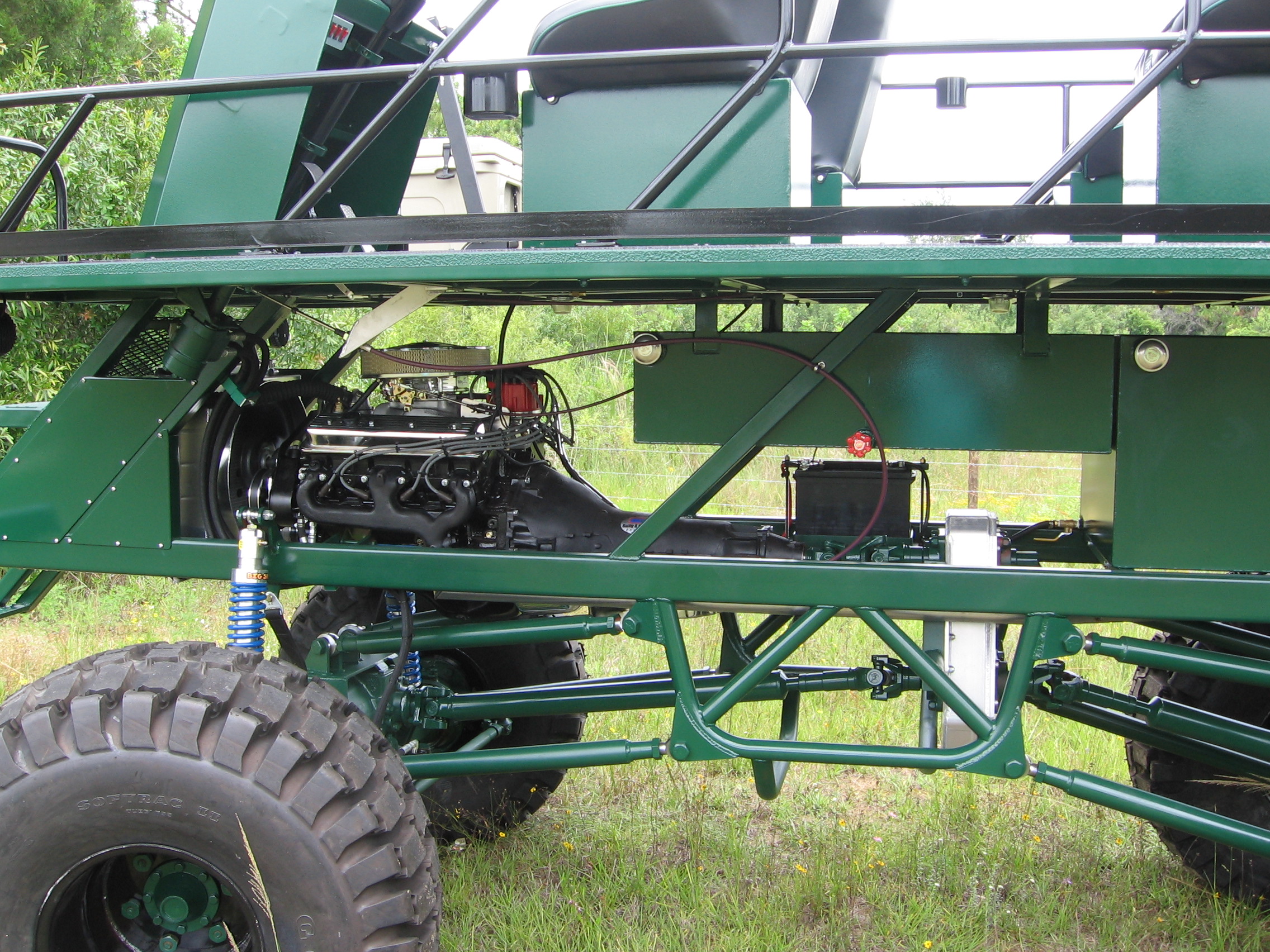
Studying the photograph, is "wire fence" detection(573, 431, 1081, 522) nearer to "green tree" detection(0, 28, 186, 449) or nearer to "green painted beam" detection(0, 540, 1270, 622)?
"green tree" detection(0, 28, 186, 449)

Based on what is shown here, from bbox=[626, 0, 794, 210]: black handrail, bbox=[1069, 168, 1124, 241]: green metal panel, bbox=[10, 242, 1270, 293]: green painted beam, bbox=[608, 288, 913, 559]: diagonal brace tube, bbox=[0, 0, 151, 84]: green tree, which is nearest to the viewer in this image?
bbox=[10, 242, 1270, 293]: green painted beam

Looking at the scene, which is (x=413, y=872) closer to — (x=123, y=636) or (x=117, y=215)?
(x=123, y=636)

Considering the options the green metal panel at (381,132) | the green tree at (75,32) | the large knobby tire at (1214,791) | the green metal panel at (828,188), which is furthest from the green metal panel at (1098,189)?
the green tree at (75,32)

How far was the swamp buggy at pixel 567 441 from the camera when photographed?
230 cm

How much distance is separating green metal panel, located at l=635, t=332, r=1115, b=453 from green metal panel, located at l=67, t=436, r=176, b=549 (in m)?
1.24

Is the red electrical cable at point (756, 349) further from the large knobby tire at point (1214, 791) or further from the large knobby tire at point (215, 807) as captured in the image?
the large knobby tire at point (1214, 791)

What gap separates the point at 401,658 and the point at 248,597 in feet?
1.39

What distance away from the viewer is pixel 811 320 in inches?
412

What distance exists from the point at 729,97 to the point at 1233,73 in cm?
106

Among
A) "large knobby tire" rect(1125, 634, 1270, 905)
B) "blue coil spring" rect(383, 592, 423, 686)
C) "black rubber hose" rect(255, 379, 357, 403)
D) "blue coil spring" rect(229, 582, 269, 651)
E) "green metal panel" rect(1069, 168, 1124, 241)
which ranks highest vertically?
"green metal panel" rect(1069, 168, 1124, 241)

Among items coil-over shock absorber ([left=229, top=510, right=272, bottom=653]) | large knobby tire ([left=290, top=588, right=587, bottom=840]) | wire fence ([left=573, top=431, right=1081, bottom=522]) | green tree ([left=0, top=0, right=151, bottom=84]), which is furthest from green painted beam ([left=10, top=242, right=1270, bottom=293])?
green tree ([left=0, top=0, right=151, bottom=84])

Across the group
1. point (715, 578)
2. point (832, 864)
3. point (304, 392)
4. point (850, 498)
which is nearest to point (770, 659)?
point (715, 578)

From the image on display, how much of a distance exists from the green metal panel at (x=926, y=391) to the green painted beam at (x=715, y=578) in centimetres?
35

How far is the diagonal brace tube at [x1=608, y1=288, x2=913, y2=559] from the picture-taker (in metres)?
2.59
